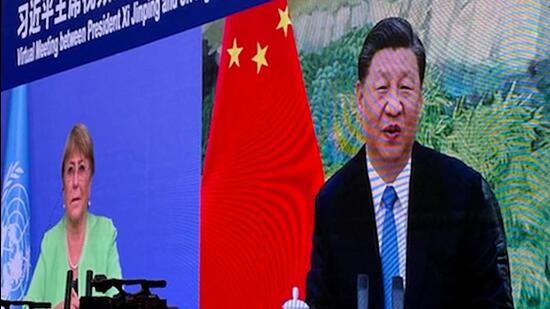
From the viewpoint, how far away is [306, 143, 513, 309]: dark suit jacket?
4348 millimetres

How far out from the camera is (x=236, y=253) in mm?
5602

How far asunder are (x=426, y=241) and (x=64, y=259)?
9.99 feet

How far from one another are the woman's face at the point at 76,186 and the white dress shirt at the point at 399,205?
8.20 feet

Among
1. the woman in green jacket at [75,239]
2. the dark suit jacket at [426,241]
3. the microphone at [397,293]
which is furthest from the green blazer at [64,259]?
the microphone at [397,293]

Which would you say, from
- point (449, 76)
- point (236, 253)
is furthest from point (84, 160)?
point (449, 76)

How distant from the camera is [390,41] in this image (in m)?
4.79

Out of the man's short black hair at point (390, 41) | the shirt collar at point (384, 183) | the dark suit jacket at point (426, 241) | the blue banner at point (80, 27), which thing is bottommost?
the dark suit jacket at point (426, 241)

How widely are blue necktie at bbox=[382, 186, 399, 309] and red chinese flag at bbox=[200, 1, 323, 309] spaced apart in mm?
432

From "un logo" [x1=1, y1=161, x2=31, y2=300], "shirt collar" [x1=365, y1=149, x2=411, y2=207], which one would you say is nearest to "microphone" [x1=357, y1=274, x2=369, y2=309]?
"shirt collar" [x1=365, y1=149, x2=411, y2=207]

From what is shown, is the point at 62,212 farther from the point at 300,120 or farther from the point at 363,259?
the point at 363,259

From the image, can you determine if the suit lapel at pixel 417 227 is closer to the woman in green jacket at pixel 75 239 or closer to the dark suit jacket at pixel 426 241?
the dark suit jacket at pixel 426 241

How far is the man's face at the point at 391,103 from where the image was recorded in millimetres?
4668

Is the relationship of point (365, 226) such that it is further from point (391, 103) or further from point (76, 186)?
point (76, 186)

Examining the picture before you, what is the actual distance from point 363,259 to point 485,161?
0.75 m
